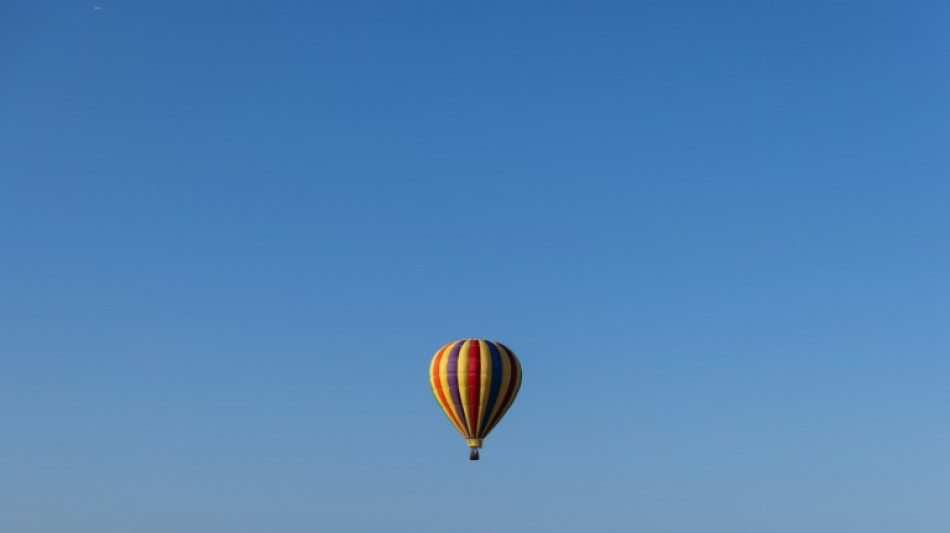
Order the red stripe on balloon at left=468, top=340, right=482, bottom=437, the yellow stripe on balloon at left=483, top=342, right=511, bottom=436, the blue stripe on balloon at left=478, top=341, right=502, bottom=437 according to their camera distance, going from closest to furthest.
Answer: the red stripe on balloon at left=468, top=340, right=482, bottom=437 < the blue stripe on balloon at left=478, top=341, right=502, bottom=437 < the yellow stripe on balloon at left=483, top=342, right=511, bottom=436

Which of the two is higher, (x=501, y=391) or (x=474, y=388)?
(x=501, y=391)

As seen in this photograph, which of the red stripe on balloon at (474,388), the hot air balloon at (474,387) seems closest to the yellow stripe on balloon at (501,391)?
the hot air balloon at (474,387)

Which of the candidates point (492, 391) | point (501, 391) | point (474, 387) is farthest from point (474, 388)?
point (501, 391)

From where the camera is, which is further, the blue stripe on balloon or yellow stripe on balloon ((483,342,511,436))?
yellow stripe on balloon ((483,342,511,436))

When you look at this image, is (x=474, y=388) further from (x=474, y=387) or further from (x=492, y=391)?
(x=492, y=391)

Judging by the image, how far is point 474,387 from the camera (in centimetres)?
12512

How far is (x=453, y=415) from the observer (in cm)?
12606

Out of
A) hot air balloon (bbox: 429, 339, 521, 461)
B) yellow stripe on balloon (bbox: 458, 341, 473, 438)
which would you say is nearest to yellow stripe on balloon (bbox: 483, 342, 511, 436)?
hot air balloon (bbox: 429, 339, 521, 461)

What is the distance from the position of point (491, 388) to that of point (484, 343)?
4.48 m

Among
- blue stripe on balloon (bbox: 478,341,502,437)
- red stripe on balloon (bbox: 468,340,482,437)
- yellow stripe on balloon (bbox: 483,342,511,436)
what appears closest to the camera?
red stripe on balloon (bbox: 468,340,482,437)

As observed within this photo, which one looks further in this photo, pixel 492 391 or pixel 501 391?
pixel 501 391

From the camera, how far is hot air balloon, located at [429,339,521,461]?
411 feet

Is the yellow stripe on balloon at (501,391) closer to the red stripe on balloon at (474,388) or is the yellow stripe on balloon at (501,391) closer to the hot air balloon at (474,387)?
the hot air balloon at (474,387)

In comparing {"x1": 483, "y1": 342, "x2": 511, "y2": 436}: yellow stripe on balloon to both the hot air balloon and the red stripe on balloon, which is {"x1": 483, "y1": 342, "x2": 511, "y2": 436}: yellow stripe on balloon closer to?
the hot air balloon
